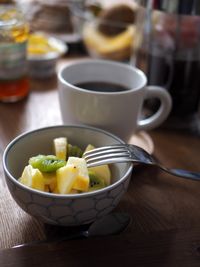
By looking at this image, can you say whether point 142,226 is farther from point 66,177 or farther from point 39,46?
point 39,46

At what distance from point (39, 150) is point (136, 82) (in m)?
0.20

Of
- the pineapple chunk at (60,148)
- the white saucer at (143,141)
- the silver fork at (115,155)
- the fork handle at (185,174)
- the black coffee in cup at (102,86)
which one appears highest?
the black coffee in cup at (102,86)

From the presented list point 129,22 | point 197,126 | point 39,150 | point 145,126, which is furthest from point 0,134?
point 129,22

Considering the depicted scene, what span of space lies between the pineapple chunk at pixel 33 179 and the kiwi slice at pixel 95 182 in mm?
58

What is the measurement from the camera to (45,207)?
40cm

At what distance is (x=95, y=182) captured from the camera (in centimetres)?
45

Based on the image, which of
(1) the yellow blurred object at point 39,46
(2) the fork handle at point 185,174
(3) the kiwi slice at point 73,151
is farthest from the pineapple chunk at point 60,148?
(1) the yellow blurred object at point 39,46

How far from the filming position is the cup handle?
598mm

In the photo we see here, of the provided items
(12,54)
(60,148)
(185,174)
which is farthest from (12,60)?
(185,174)

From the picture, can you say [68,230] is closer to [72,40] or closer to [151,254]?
[151,254]

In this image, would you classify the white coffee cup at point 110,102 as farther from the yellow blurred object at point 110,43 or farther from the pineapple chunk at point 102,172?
the yellow blurred object at point 110,43

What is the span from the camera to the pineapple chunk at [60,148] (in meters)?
0.49

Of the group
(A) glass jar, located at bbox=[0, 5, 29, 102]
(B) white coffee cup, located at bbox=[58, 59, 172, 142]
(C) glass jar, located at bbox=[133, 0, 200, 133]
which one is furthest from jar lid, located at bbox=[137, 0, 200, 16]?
(A) glass jar, located at bbox=[0, 5, 29, 102]

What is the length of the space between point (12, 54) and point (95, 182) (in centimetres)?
36
